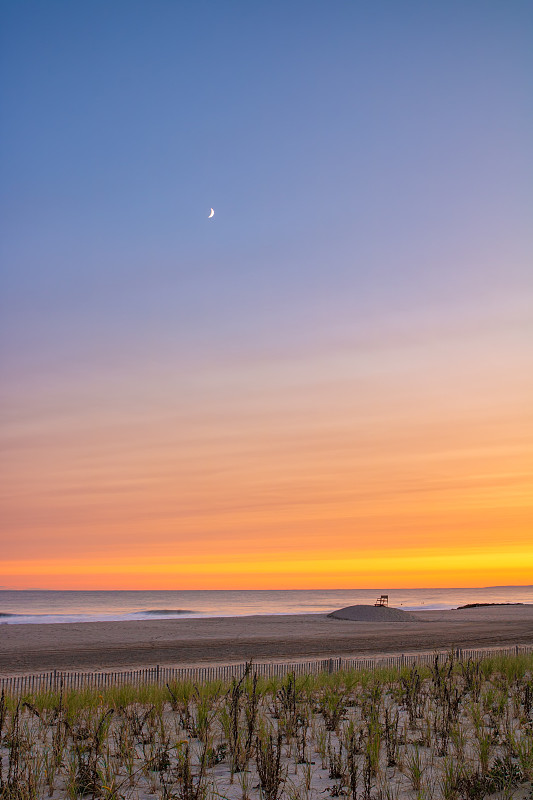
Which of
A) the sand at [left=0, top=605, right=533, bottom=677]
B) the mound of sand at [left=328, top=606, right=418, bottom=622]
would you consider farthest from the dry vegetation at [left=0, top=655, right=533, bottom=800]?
the mound of sand at [left=328, top=606, right=418, bottom=622]

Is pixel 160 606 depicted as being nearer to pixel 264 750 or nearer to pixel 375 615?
pixel 375 615

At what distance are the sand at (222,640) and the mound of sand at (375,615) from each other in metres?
1.03

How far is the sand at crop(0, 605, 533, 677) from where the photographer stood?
2808 cm

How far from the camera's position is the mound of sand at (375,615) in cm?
5041

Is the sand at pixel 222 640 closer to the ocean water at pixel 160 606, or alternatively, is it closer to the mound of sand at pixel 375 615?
the mound of sand at pixel 375 615

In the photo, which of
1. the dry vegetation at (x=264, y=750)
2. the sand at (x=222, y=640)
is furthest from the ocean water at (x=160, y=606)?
Answer: the dry vegetation at (x=264, y=750)

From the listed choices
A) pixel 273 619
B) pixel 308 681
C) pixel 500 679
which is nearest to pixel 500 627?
pixel 273 619

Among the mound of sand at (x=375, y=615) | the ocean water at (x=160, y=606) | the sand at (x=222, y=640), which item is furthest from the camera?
the ocean water at (x=160, y=606)

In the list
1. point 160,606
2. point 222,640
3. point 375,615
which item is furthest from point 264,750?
point 160,606

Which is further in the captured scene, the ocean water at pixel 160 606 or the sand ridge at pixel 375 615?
the ocean water at pixel 160 606

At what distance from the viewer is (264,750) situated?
7.77m

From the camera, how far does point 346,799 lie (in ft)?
21.6

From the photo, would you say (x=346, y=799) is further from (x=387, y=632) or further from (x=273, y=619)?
(x=273, y=619)

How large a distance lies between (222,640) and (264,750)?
101 ft
